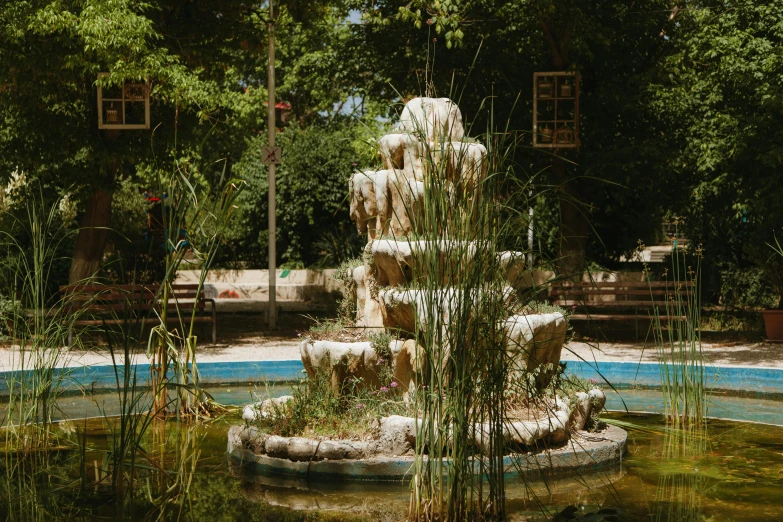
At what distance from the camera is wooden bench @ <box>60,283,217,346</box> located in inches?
162

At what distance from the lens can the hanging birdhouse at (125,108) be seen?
11.6 metres

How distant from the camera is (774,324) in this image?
39.8ft

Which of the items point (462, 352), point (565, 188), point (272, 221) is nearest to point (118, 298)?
point (272, 221)

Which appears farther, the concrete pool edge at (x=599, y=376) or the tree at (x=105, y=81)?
the tree at (x=105, y=81)

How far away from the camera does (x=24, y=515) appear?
15.2ft

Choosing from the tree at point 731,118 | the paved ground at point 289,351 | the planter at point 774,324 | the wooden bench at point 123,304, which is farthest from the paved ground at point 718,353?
the wooden bench at point 123,304

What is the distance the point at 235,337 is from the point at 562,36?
589 centimetres

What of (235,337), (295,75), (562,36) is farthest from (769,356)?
(295,75)

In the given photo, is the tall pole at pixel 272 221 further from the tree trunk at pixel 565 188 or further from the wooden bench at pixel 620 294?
the wooden bench at pixel 620 294

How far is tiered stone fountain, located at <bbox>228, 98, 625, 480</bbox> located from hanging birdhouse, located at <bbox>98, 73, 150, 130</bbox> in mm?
5180

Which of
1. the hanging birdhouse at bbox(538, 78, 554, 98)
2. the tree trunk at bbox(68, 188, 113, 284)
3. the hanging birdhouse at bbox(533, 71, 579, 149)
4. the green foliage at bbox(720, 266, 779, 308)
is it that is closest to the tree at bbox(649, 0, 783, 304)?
the green foliage at bbox(720, 266, 779, 308)

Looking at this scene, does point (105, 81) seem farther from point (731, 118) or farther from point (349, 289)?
point (731, 118)

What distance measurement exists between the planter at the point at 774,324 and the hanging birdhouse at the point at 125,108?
7.65m

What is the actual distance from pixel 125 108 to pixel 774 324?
8.21 metres
